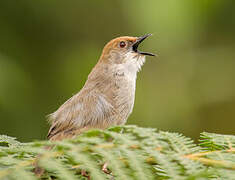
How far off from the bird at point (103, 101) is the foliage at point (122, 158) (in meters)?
1.79

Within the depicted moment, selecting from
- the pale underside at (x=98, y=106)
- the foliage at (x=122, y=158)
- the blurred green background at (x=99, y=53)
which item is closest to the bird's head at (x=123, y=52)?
the pale underside at (x=98, y=106)

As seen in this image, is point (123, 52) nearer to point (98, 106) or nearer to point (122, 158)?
point (98, 106)

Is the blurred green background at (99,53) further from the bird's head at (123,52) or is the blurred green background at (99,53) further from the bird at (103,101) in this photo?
the bird at (103,101)

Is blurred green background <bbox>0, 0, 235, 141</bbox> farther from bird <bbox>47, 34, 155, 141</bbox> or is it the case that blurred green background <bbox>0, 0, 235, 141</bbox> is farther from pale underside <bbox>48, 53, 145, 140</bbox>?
pale underside <bbox>48, 53, 145, 140</bbox>

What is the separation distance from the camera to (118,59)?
5.50 m

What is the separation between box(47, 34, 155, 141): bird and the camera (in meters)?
4.34

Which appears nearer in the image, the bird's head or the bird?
the bird

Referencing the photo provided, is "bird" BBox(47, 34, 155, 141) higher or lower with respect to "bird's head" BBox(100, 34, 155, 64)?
lower

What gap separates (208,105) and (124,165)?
20.4 feet

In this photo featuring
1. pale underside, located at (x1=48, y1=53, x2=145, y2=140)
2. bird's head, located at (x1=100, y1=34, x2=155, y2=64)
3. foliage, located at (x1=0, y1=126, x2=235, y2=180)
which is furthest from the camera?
bird's head, located at (x1=100, y1=34, x2=155, y2=64)

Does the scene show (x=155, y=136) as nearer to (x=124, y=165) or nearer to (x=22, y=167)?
(x=124, y=165)

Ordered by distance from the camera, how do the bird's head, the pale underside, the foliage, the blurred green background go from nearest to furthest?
the foliage → the pale underside → the bird's head → the blurred green background

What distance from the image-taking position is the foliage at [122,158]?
82.0 inches

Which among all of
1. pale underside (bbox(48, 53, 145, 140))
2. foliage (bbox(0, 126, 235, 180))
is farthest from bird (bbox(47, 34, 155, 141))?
foliage (bbox(0, 126, 235, 180))
